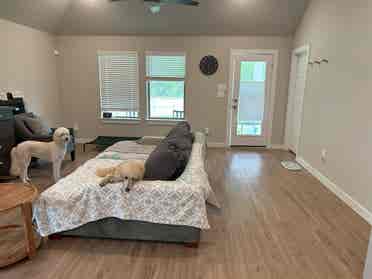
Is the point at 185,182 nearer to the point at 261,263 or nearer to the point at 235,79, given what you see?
the point at 261,263

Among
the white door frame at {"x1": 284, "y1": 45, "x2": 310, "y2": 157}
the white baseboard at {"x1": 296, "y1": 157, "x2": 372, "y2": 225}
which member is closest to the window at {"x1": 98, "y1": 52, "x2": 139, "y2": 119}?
the white door frame at {"x1": 284, "y1": 45, "x2": 310, "y2": 157}

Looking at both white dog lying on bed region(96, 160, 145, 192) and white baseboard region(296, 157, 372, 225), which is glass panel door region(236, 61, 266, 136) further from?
white dog lying on bed region(96, 160, 145, 192)

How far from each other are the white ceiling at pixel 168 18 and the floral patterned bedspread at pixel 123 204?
3.86 m

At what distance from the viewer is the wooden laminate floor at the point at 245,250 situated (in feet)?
6.73

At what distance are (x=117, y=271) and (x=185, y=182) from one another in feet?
2.79

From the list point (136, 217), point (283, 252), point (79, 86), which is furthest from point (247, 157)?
point (79, 86)

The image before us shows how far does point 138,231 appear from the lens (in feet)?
7.73

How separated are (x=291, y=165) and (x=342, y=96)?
163 centimetres

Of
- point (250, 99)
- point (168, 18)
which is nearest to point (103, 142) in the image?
point (168, 18)

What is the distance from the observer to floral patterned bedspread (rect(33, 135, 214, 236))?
7.22 ft

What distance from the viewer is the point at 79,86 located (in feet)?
19.9

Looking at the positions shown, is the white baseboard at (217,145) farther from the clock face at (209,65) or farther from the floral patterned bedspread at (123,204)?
the floral patterned bedspread at (123,204)

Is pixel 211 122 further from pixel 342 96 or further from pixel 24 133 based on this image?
pixel 24 133

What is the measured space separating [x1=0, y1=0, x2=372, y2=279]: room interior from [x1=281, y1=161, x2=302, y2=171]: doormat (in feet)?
0.27
